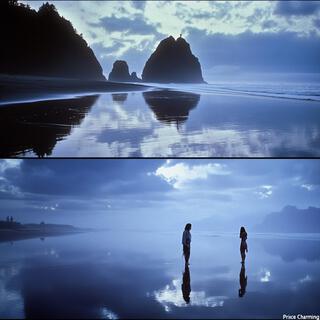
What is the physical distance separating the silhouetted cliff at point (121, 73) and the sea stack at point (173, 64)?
157mm

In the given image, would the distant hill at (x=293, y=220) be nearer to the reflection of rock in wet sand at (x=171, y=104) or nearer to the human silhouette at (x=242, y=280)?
the human silhouette at (x=242, y=280)

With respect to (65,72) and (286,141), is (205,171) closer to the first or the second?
(286,141)

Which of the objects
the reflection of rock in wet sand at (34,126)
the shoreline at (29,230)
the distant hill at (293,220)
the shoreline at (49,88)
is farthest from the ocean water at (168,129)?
the shoreline at (29,230)

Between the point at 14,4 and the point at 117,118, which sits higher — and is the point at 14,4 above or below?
above

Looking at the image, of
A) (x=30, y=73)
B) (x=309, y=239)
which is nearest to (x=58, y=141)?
(x=30, y=73)

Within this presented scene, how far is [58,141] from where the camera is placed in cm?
518

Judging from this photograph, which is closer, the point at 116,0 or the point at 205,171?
the point at 116,0

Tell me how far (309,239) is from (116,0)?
231 inches

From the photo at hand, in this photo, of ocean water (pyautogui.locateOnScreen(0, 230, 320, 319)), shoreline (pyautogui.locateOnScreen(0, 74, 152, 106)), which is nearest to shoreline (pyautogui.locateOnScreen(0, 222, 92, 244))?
ocean water (pyautogui.locateOnScreen(0, 230, 320, 319))

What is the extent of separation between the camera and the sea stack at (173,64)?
5558 mm

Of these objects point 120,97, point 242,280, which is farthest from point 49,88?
point 242,280

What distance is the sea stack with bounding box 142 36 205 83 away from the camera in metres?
5.56

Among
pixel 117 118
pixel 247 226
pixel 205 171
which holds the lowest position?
pixel 247 226

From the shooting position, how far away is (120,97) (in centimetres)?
577
